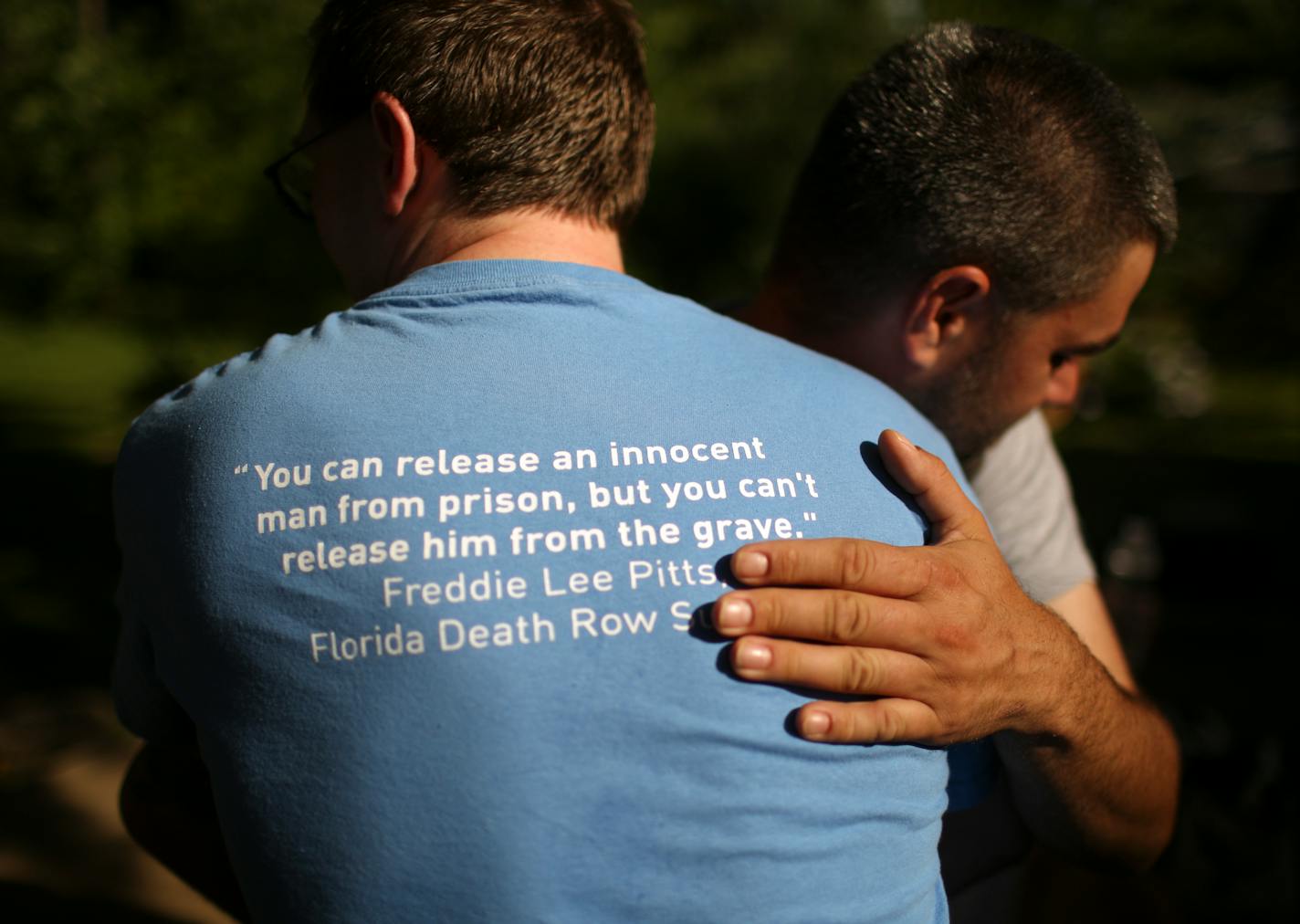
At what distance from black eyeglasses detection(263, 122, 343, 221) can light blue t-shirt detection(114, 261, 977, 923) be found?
60 cm

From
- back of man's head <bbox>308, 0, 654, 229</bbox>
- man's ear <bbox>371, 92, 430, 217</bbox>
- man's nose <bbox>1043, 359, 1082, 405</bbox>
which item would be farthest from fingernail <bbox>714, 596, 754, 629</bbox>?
man's nose <bbox>1043, 359, 1082, 405</bbox>

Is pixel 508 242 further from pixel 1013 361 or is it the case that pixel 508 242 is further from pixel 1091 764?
pixel 1091 764

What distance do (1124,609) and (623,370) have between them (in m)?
2.92

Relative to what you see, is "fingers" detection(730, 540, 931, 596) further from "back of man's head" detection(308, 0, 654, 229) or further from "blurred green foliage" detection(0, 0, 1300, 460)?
"blurred green foliage" detection(0, 0, 1300, 460)

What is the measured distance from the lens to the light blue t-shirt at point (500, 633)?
1.24m

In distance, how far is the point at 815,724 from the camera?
1315mm

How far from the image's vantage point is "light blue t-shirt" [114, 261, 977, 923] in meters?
1.24

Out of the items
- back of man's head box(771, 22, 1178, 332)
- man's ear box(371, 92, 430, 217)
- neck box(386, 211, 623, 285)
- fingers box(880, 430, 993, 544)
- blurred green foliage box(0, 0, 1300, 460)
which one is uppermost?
blurred green foliage box(0, 0, 1300, 460)

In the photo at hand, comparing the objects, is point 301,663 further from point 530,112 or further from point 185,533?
point 530,112

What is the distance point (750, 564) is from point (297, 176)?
1226 mm

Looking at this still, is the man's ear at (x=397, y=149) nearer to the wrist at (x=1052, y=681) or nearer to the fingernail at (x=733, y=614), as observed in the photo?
the fingernail at (x=733, y=614)

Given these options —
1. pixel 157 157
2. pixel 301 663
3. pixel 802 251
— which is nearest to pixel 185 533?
pixel 301 663

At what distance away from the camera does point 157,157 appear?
14.7 ft

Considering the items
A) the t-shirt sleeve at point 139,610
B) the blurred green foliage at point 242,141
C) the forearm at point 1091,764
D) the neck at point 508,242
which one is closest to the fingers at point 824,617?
the forearm at point 1091,764
